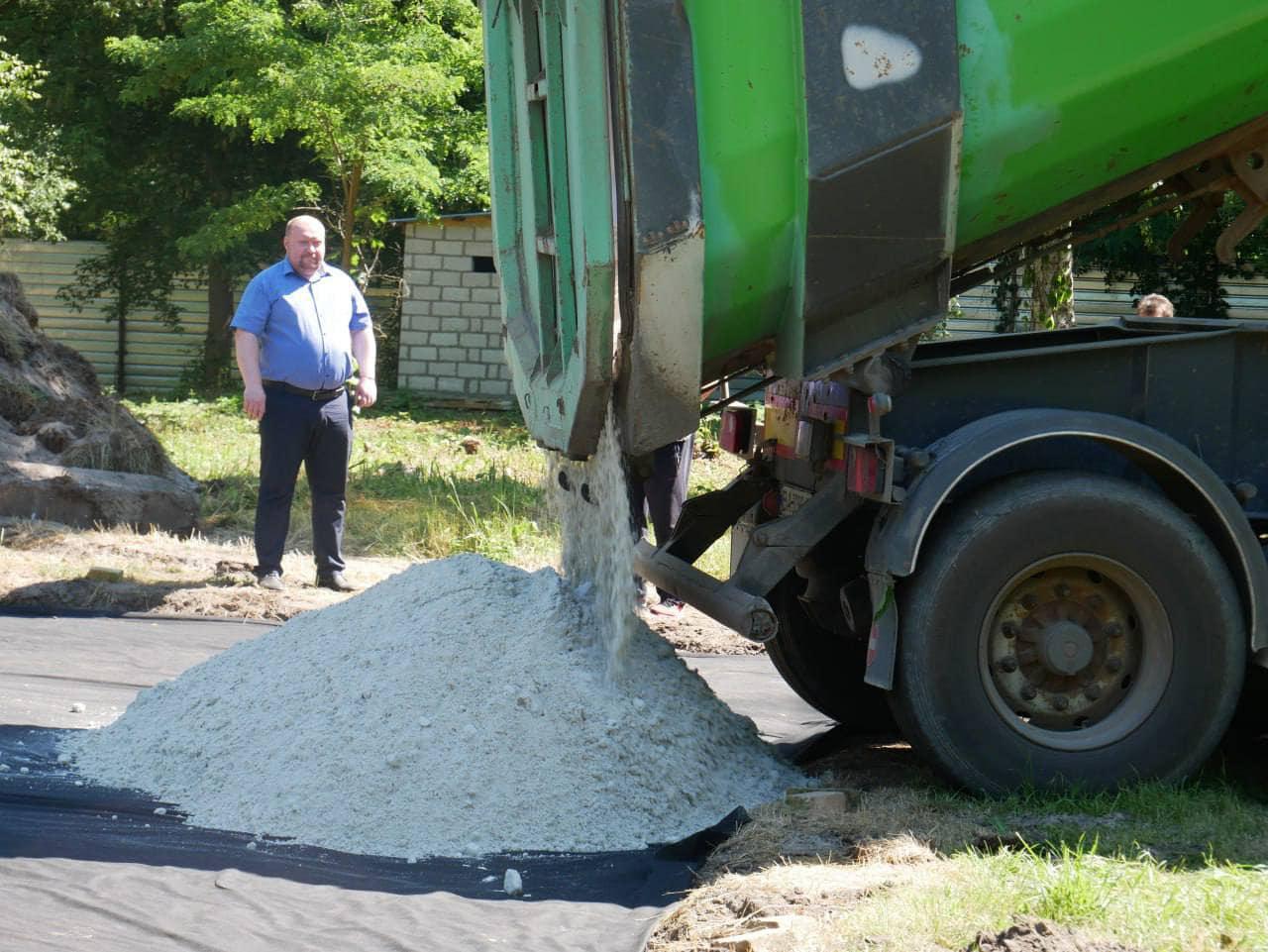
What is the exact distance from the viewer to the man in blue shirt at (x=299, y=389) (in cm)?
748

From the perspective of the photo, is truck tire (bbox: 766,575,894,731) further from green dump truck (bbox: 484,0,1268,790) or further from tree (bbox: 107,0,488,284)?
tree (bbox: 107,0,488,284)

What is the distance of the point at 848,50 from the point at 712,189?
1.64 ft

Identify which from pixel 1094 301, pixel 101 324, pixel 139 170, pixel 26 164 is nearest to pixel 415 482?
pixel 1094 301

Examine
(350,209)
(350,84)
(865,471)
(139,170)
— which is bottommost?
(865,471)

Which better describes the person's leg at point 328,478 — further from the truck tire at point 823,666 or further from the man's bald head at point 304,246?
the truck tire at point 823,666

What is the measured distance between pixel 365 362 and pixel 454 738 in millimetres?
3903

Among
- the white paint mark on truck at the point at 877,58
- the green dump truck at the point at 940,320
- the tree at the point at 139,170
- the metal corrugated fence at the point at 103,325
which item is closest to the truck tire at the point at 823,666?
the green dump truck at the point at 940,320

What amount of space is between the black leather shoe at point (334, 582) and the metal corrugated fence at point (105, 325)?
14.4 metres

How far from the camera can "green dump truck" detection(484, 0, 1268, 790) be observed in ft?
13.1

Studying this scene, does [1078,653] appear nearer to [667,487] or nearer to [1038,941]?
[1038,941]

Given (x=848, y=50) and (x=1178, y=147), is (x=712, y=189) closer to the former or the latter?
(x=848, y=50)

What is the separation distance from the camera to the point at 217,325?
21188 mm

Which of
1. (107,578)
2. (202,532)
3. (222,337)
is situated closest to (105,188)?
(222,337)

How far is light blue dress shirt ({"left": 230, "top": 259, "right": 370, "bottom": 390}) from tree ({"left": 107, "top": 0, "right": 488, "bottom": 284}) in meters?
9.49
